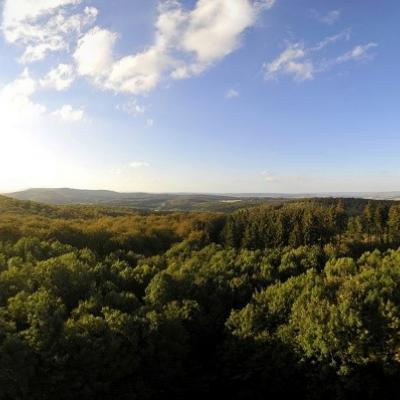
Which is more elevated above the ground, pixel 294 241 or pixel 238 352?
pixel 294 241

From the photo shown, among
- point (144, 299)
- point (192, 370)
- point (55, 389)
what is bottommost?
point (192, 370)

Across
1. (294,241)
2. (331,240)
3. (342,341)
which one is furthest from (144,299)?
(331,240)

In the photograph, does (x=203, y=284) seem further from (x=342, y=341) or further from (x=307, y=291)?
(x=342, y=341)

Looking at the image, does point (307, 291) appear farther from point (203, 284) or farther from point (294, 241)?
point (294, 241)

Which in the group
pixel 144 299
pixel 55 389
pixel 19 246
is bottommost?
pixel 55 389

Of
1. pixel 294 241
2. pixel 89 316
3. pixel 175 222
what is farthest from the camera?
pixel 175 222

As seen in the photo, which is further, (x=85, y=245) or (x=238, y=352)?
(x=85, y=245)

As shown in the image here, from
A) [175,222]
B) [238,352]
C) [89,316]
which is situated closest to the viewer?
[89,316]

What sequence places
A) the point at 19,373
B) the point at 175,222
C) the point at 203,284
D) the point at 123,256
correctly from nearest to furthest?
the point at 19,373, the point at 203,284, the point at 123,256, the point at 175,222

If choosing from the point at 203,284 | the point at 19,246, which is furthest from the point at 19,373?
the point at 19,246
